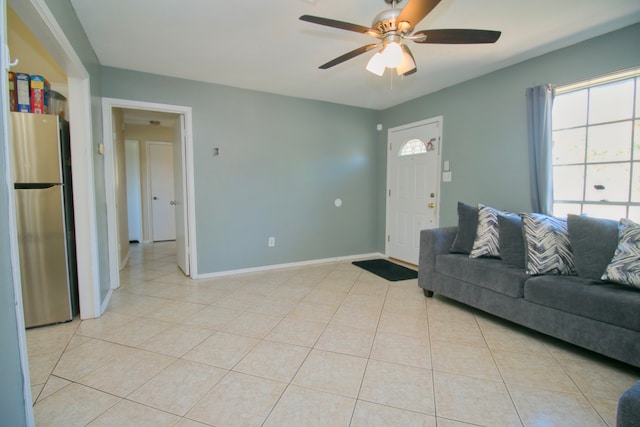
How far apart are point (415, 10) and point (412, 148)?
2.80 meters

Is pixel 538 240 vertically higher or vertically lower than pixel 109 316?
higher

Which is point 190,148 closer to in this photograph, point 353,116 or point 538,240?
point 353,116

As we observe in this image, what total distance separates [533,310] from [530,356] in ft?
1.12

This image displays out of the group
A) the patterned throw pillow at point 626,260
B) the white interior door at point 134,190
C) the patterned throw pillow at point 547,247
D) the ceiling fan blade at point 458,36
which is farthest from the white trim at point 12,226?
the white interior door at point 134,190

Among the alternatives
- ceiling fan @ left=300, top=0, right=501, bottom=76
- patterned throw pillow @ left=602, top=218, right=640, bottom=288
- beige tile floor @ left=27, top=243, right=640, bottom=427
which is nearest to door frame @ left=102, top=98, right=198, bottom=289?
beige tile floor @ left=27, top=243, right=640, bottom=427

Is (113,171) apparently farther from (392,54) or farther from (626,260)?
(626,260)

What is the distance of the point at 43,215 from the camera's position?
7.52 feet

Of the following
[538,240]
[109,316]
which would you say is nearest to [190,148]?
[109,316]

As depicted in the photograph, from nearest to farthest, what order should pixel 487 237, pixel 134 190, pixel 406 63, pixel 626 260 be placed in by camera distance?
pixel 626 260 → pixel 406 63 → pixel 487 237 → pixel 134 190

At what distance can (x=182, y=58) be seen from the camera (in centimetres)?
292

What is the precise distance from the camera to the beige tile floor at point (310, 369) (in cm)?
148

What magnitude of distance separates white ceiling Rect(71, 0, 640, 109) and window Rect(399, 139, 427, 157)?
2.70 feet

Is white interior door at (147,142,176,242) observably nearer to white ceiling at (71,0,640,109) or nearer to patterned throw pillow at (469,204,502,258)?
white ceiling at (71,0,640,109)

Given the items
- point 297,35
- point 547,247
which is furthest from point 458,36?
point 547,247
